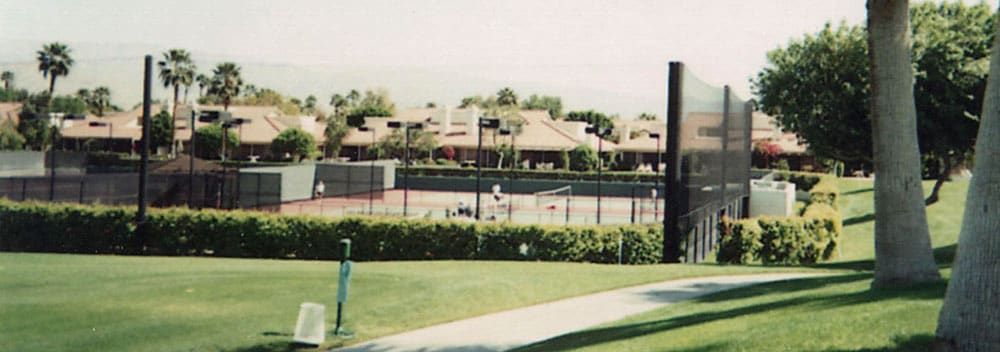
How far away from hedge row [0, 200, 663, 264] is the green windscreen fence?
1.74 meters

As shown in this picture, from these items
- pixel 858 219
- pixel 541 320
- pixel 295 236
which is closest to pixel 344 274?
pixel 541 320

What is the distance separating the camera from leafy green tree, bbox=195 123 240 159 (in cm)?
7238

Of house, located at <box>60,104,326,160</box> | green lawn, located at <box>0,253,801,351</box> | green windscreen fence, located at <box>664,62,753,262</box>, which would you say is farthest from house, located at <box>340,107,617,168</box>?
green lawn, located at <box>0,253,801,351</box>

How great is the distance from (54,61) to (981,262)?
239ft

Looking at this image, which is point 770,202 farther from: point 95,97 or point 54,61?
point 95,97

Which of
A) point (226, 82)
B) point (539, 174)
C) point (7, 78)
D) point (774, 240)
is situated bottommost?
point (774, 240)

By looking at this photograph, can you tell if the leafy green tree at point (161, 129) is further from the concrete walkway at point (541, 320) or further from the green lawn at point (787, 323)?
the green lawn at point (787, 323)

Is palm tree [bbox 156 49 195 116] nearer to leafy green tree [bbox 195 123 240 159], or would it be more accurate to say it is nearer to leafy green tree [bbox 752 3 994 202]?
leafy green tree [bbox 195 123 240 159]

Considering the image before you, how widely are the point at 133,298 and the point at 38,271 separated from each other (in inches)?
205

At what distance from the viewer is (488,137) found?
8962cm

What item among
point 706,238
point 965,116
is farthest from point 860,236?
point 706,238

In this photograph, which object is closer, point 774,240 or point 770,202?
point 774,240

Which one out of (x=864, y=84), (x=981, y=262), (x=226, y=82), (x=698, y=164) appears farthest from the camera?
(x=226, y=82)

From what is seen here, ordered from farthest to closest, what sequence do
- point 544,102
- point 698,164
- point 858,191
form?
point 544,102 → point 858,191 → point 698,164
